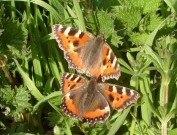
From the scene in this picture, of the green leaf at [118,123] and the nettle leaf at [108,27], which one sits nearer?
the green leaf at [118,123]

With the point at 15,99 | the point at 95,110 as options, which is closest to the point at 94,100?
the point at 95,110

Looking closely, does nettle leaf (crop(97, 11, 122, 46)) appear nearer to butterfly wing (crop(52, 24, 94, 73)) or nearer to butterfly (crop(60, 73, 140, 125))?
butterfly wing (crop(52, 24, 94, 73))

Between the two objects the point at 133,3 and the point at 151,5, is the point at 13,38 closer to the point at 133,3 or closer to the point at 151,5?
the point at 133,3

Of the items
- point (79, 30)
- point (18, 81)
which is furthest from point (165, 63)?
point (18, 81)

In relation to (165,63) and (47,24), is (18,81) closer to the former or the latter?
(47,24)

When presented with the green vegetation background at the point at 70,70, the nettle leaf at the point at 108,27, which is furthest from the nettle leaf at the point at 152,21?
the nettle leaf at the point at 108,27

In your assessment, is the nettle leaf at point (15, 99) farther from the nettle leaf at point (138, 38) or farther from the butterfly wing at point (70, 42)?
the nettle leaf at point (138, 38)

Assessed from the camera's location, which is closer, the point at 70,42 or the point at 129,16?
the point at 70,42
